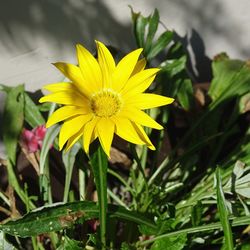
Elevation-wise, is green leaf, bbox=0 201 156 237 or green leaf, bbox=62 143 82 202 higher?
green leaf, bbox=62 143 82 202

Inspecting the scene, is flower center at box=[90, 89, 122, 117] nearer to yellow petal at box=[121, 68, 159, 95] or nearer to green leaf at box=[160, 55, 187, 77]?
yellow petal at box=[121, 68, 159, 95]

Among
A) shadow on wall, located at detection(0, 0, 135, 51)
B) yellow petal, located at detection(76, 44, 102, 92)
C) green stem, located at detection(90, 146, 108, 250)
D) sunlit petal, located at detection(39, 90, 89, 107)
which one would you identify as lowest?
green stem, located at detection(90, 146, 108, 250)

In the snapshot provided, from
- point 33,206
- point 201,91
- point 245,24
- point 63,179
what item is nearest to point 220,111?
point 201,91

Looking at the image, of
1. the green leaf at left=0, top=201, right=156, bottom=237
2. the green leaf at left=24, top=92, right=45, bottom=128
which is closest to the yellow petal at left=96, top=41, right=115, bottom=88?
the green leaf at left=0, top=201, right=156, bottom=237

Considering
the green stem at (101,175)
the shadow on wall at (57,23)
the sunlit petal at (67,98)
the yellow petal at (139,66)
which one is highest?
the shadow on wall at (57,23)

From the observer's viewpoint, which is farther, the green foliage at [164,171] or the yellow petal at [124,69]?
the green foliage at [164,171]

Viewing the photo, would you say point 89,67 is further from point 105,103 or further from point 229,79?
point 229,79

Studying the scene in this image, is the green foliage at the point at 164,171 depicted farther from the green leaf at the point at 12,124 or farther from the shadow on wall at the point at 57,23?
the shadow on wall at the point at 57,23

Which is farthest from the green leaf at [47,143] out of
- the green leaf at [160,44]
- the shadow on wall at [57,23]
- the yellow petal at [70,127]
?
the yellow petal at [70,127]

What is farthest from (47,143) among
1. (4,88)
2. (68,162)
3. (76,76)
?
(76,76)
